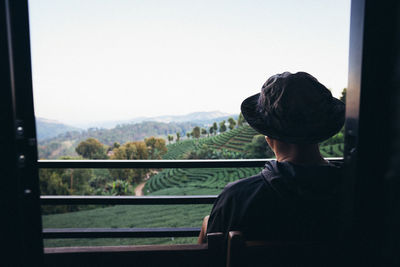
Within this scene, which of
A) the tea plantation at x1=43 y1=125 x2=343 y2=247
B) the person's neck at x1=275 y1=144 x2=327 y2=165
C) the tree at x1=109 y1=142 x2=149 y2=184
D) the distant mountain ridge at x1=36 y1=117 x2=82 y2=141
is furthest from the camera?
the distant mountain ridge at x1=36 y1=117 x2=82 y2=141

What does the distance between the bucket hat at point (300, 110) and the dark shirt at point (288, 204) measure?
0.15 m

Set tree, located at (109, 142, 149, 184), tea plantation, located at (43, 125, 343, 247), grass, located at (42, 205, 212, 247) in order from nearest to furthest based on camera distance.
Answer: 1. tea plantation, located at (43, 125, 343, 247)
2. tree, located at (109, 142, 149, 184)
3. grass, located at (42, 205, 212, 247)

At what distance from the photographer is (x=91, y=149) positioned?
4.25 metres

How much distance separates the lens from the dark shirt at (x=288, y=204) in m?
0.76

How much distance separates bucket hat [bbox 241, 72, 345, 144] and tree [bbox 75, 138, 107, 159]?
3674mm

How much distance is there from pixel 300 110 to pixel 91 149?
154 inches

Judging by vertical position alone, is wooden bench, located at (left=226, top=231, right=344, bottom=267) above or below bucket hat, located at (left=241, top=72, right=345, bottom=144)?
below

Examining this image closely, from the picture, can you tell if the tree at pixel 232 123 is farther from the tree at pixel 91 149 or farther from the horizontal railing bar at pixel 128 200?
the tree at pixel 91 149

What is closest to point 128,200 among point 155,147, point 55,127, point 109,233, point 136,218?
point 109,233

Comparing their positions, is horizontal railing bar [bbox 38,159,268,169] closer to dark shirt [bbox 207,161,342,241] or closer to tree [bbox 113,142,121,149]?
dark shirt [bbox 207,161,342,241]

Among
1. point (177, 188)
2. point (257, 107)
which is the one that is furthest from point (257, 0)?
point (257, 107)

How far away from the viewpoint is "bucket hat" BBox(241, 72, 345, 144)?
0.96 meters

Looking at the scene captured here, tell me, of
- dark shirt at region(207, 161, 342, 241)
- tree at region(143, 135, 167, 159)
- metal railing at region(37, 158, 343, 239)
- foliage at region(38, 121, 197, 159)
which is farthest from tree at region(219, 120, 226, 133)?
dark shirt at region(207, 161, 342, 241)

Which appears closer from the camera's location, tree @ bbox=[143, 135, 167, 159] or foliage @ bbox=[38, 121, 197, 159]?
tree @ bbox=[143, 135, 167, 159]
